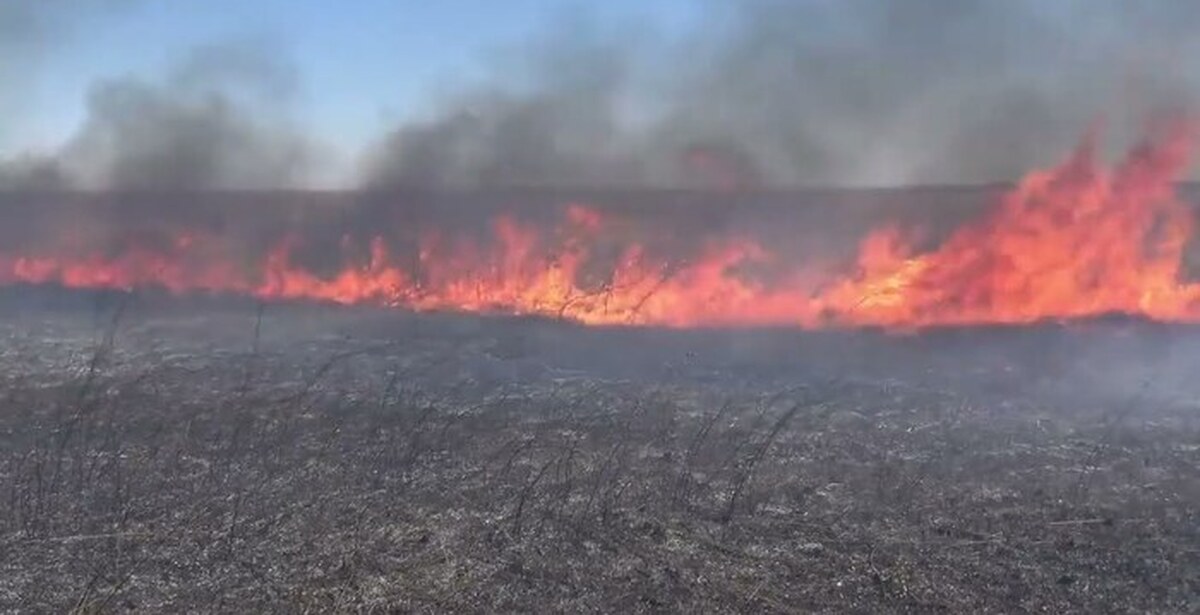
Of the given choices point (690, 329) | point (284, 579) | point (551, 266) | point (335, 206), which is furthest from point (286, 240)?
point (284, 579)

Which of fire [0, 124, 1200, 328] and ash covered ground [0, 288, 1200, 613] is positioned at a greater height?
fire [0, 124, 1200, 328]

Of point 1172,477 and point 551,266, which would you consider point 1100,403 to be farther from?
point 551,266

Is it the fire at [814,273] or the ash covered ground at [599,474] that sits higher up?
the fire at [814,273]

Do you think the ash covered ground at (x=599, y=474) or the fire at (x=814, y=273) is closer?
the ash covered ground at (x=599, y=474)

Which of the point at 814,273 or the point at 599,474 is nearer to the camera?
the point at 599,474

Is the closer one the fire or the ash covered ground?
the ash covered ground

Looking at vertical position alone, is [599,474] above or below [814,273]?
below
